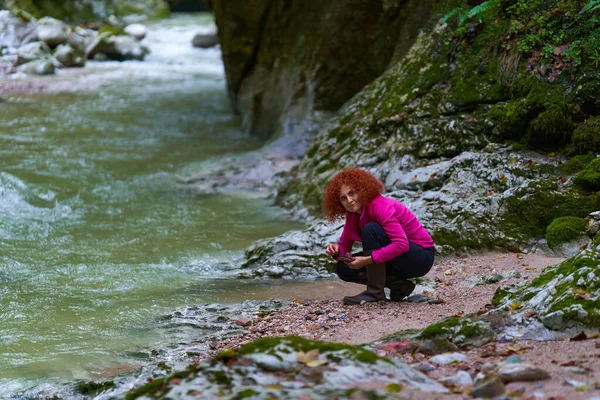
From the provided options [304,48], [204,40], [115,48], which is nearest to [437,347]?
[304,48]

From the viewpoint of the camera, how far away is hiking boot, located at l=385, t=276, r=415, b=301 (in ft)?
18.7

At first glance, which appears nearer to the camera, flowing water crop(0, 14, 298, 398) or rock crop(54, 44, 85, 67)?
flowing water crop(0, 14, 298, 398)

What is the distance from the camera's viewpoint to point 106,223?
994 cm

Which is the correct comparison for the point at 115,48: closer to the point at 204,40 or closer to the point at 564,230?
the point at 204,40

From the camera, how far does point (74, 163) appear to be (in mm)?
12977

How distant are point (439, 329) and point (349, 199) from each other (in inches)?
55.9

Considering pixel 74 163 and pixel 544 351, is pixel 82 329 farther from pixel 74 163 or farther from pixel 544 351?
pixel 74 163

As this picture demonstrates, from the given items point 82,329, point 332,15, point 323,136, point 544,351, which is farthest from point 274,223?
point 544,351

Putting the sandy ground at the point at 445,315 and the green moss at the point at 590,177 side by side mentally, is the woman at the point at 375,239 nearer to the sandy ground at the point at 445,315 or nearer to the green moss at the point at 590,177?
the sandy ground at the point at 445,315

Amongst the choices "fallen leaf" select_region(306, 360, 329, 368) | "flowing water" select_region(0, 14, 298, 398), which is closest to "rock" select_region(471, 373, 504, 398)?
"fallen leaf" select_region(306, 360, 329, 368)

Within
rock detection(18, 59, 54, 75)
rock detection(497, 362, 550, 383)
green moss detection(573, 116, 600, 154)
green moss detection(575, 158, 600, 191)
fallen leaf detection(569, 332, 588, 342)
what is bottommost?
rock detection(18, 59, 54, 75)

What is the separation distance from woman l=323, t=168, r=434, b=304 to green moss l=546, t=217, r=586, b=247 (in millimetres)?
1624

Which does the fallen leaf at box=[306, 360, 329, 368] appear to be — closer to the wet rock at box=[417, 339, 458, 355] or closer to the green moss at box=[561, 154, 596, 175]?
the wet rock at box=[417, 339, 458, 355]

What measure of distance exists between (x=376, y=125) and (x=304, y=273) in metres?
3.23
